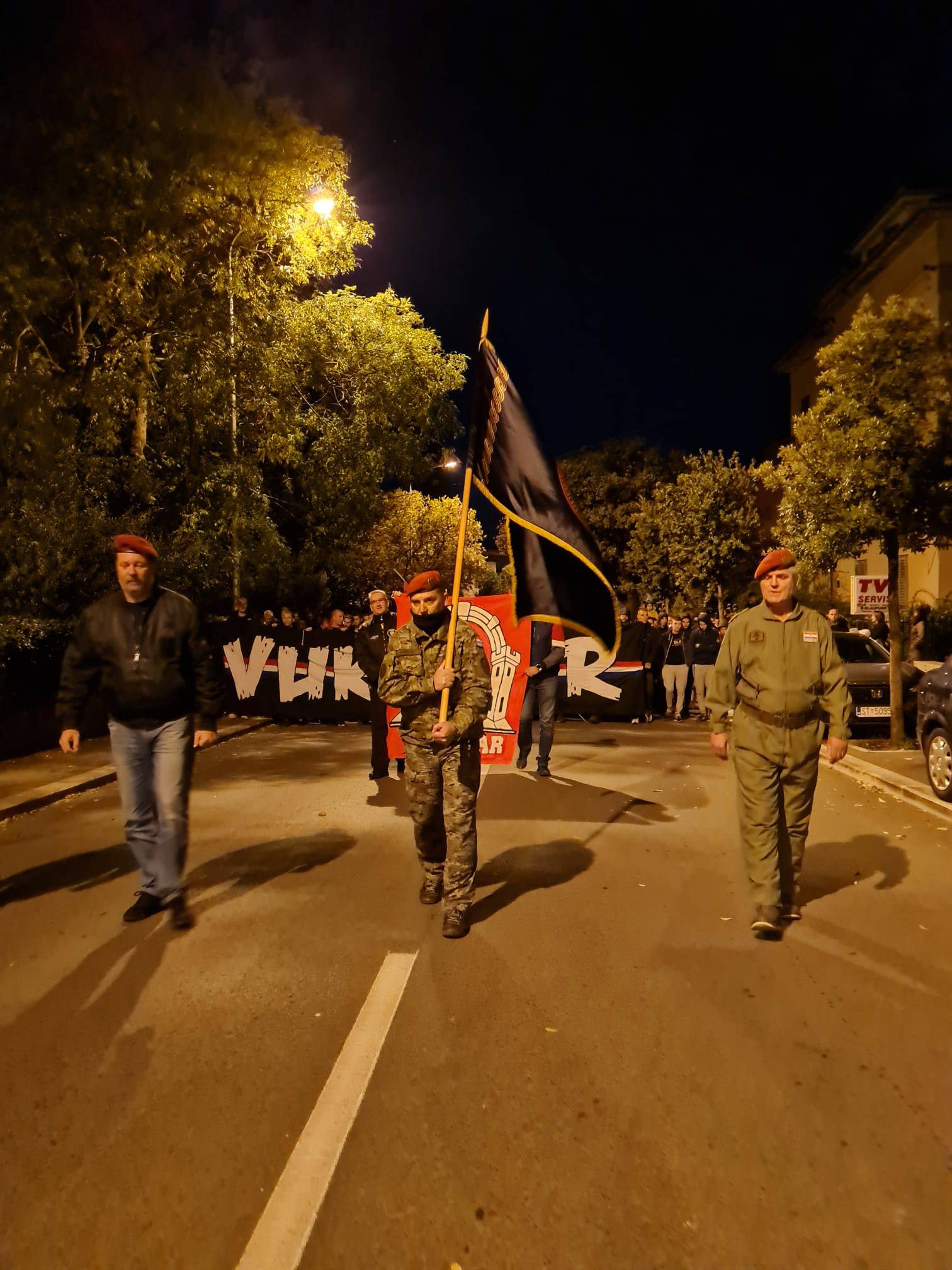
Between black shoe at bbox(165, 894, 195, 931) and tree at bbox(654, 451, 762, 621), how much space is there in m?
32.6

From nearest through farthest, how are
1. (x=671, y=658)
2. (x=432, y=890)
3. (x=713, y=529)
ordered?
(x=432, y=890)
(x=671, y=658)
(x=713, y=529)

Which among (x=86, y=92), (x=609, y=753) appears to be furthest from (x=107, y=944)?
(x=86, y=92)

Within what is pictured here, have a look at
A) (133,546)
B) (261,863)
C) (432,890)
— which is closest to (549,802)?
(261,863)

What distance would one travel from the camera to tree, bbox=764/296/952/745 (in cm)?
1264

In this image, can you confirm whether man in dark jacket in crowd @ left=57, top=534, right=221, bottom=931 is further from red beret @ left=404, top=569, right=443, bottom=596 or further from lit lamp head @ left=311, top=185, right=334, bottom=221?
lit lamp head @ left=311, top=185, right=334, bottom=221

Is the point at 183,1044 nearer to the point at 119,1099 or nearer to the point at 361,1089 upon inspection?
the point at 119,1099

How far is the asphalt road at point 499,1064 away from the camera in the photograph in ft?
9.34

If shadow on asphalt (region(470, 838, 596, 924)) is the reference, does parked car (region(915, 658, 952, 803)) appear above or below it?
above

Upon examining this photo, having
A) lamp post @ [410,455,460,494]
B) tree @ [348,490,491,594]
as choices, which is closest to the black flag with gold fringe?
tree @ [348,490,491,594]

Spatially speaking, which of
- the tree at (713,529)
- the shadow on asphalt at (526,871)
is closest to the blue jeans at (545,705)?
the shadow on asphalt at (526,871)

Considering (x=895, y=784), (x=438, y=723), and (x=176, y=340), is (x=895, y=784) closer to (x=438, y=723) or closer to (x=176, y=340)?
(x=438, y=723)

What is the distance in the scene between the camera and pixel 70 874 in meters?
6.82

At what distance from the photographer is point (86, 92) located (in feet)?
46.2

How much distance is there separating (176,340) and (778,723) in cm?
1435
